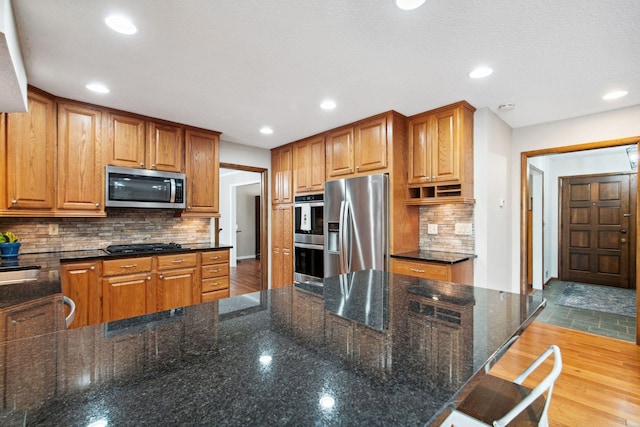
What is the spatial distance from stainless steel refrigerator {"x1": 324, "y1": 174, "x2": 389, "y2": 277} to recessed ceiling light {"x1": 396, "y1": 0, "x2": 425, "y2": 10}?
5.61 feet

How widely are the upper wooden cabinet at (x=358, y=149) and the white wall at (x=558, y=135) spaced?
1.64 m

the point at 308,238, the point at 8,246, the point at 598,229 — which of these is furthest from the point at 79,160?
the point at 598,229

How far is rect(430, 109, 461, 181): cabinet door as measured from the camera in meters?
2.94

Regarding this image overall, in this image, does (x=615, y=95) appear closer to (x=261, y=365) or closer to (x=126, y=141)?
(x=261, y=365)

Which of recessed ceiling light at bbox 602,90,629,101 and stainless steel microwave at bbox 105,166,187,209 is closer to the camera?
recessed ceiling light at bbox 602,90,629,101

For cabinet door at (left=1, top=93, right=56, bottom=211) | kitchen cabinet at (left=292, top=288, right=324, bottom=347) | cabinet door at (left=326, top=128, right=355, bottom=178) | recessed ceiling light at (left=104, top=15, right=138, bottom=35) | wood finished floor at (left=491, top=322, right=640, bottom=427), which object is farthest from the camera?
cabinet door at (left=326, top=128, right=355, bottom=178)

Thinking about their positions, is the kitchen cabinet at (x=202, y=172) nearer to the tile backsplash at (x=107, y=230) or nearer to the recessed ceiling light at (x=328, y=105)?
the tile backsplash at (x=107, y=230)

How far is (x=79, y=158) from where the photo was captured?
9.50 feet

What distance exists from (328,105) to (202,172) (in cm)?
177

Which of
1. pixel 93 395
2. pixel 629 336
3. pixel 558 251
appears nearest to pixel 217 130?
pixel 93 395

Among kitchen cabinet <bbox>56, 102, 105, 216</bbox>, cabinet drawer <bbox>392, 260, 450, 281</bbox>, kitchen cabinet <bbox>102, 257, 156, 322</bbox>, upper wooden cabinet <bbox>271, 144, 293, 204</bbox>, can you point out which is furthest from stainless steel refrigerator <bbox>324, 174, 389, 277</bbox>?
kitchen cabinet <bbox>56, 102, 105, 216</bbox>

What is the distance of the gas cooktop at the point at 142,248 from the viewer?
300cm

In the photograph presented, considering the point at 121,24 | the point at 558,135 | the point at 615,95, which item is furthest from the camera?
the point at 558,135

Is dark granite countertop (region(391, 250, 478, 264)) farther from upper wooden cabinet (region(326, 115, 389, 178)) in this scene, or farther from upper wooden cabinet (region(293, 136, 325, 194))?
upper wooden cabinet (region(293, 136, 325, 194))
